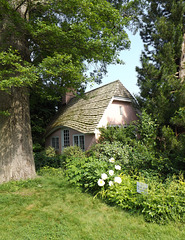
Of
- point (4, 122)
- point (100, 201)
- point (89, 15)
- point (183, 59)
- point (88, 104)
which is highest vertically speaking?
point (89, 15)

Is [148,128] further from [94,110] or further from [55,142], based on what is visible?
[55,142]

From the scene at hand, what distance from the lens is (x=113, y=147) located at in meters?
9.66

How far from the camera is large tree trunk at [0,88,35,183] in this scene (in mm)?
7191

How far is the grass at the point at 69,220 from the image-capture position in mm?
3484

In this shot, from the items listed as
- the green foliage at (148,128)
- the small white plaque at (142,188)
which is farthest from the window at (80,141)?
the small white plaque at (142,188)

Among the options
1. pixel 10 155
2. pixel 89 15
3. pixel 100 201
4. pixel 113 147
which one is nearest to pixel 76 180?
pixel 100 201

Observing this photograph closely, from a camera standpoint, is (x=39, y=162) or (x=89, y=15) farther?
(x=39, y=162)

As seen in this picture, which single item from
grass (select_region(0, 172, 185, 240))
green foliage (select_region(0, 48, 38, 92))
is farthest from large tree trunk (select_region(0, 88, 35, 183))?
green foliage (select_region(0, 48, 38, 92))

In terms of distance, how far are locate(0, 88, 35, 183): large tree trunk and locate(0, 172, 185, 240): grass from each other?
1351 millimetres

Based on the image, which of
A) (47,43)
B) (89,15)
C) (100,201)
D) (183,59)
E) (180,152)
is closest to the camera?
(100,201)

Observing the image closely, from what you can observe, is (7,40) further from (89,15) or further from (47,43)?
(89,15)

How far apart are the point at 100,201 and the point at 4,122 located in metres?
5.24

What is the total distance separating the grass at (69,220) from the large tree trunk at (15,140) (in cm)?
135

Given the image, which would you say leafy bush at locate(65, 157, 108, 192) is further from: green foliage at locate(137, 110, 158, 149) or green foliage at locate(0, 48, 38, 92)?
green foliage at locate(137, 110, 158, 149)
